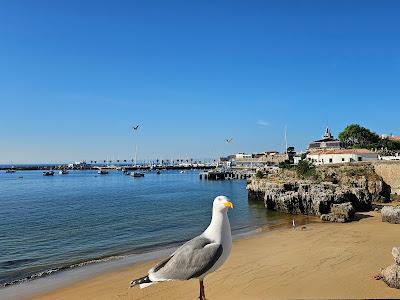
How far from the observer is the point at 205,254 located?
6.54 m

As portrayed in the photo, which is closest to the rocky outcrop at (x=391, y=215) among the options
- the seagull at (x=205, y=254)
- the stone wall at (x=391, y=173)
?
the stone wall at (x=391, y=173)

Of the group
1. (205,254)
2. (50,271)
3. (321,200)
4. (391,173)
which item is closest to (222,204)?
(205,254)

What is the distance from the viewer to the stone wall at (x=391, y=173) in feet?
145

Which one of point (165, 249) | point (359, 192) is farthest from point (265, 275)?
point (359, 192)

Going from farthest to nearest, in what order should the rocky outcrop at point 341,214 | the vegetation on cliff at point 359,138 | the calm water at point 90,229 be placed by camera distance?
the vegetation on cliff at point 359,138
the rocky outcrop at point 341,214
the calm water at point 90,229

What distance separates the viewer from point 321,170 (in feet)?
162

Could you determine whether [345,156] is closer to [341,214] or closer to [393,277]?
[341,214]

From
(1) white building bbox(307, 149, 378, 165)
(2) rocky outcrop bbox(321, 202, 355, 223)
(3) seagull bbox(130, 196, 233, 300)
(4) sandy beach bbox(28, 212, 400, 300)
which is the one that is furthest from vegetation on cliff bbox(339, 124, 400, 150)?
(3) seagull bbox(130, 196, 233, 300)

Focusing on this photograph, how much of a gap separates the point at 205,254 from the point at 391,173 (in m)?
43.8

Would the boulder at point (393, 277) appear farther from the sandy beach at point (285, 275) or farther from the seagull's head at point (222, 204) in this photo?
the seagull's head at point (222, 204)

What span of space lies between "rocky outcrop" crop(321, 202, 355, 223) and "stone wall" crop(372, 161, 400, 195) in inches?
691

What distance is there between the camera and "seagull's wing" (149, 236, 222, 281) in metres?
6.53

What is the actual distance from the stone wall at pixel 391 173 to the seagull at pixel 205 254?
143ft

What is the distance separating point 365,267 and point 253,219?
18996 millimetres
